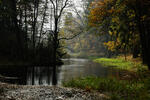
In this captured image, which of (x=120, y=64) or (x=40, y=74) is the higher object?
(x=120, y=64)

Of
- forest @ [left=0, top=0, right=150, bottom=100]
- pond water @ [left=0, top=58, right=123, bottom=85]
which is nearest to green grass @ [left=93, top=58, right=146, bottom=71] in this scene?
forest @ [left=0, top=0, right=150, bottom=100]

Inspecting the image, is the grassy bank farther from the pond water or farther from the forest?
the pond water

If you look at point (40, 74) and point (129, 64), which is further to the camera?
point (129, 64)

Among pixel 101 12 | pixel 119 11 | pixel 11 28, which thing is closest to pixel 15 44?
pixel 11 28

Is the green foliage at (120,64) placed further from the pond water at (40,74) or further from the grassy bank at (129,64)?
the pond water at (40,74)

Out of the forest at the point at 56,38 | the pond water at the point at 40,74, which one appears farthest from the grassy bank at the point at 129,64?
the pond water at the point at 40,74

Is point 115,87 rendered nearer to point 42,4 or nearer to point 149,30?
point 149,30

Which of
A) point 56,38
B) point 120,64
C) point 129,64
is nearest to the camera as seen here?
point 129,64

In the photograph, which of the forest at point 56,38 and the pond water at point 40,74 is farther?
the forest at point 56,38

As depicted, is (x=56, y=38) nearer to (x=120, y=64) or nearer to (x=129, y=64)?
(x=120, y=64)

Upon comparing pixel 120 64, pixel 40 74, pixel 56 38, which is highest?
pixel 56 38

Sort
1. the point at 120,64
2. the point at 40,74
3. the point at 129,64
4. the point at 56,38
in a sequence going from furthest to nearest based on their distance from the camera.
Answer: the point at 56,38
the point at 120,64
the point at 129,64
the point at 40,74

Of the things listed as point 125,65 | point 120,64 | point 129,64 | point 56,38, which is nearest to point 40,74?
point 56,38

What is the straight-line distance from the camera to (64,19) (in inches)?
1032
